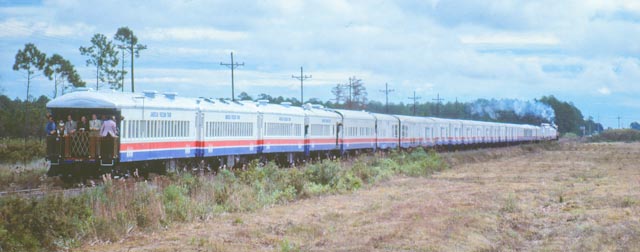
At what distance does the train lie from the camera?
26.3 meters

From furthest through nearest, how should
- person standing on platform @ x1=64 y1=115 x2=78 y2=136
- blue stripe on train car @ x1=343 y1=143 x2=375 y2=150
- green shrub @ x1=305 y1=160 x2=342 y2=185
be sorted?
blue stripe on train car @ x1=343 y1=143 x2=375 y2=150, green shrub @ x1=305 y1=160 x2=342 y2=185, person standing on platform @ x1=64 y1=115 x2=78 y2=136

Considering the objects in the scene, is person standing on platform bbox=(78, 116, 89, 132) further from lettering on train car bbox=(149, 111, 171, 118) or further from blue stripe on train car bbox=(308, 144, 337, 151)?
blue stripe on train car bbox=(308, 144, 337, 151)

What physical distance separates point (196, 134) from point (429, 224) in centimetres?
1549

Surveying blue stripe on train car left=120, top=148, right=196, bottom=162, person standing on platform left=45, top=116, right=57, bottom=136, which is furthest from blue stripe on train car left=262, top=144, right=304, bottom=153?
person standing on platform left=45, top=116, right=57, bottom=136

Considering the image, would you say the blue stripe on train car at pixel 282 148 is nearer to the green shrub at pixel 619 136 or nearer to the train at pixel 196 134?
the train at pixel 196 134

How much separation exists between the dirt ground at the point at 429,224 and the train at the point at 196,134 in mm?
6292

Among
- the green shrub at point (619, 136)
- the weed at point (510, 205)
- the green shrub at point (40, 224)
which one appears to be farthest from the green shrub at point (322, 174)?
the green shrub at point (619, 136)

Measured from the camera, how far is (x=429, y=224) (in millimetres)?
18281

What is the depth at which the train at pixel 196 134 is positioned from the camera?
2628 centimetres

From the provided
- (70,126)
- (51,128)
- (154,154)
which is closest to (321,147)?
(154,154)

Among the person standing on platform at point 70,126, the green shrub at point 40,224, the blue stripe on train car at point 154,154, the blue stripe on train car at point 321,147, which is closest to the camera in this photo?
the green shrub at point 40,224

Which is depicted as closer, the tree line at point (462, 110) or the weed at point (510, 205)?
the weed at point (510, 205)

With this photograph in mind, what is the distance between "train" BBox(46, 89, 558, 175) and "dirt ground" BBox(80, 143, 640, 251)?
20.6 feet

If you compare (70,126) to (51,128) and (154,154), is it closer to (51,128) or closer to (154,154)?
(51,128)
